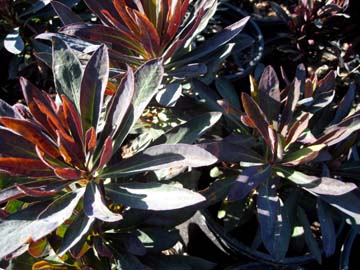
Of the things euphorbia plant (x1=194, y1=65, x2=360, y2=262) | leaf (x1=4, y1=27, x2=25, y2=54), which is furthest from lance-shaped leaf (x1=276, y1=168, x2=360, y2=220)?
leaf (x1=4, y1=27, x2=25, y2=54)

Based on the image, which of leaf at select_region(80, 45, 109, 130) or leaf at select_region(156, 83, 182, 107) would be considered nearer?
leaf at select_region(80, 45, 109, 130)

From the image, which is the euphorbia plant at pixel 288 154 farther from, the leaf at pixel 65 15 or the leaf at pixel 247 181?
the leaf at pixel 65 15

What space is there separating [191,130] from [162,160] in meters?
0.16

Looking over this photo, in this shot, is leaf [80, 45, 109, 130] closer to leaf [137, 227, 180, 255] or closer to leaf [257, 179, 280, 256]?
leaf [137, 227, 180, 255]

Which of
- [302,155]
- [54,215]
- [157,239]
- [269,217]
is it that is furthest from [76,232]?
[302,155]

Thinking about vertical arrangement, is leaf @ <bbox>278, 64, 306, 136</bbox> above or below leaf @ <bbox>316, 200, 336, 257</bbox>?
above

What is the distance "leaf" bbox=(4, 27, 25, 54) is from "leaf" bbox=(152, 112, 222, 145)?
81cm

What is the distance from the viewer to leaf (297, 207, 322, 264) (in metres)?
1.39

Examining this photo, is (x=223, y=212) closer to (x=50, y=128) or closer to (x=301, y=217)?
(x=301, y=217)

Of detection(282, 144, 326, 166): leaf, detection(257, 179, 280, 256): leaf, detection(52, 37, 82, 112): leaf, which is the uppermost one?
detection(52, 37, 82, 112): leaf

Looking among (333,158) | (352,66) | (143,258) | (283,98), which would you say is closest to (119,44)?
(283,98)

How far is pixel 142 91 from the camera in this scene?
1.16 meters

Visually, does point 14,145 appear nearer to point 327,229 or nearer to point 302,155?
point 302,155

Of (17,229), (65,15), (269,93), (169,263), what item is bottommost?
(169,263)
